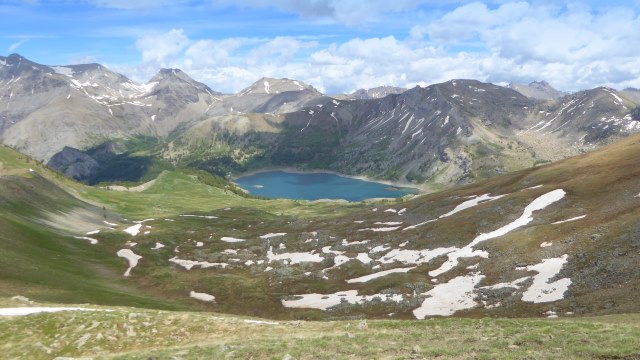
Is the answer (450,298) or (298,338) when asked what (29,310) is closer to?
(298,338)

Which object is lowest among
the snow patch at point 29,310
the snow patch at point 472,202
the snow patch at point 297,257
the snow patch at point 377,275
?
the snow patch at point 297,257

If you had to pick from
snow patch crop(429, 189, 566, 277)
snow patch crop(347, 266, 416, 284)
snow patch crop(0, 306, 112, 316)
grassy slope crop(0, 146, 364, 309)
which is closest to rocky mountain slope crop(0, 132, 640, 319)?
snow patch crop(429, 189, 566, 277)

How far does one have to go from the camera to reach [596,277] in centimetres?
5531

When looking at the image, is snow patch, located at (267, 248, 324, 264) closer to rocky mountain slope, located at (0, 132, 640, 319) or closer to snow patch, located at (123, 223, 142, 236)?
rocky mountain slope, located at (0, 132, 640, 319)

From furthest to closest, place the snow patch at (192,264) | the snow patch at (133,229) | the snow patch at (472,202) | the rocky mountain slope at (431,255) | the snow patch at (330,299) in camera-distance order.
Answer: the snow patch at (133,229)
the snow patch at (192,264)
the snow patch at (472,202)
the snow patch at (330,299)
the rocky mountain slope at (431,255)

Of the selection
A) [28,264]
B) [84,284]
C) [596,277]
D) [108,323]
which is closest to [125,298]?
[84,284]

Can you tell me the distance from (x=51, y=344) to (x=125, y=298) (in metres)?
31.9

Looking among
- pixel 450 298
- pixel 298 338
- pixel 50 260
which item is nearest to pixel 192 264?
pixel 50 260

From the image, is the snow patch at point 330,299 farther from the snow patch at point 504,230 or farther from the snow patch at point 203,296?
the snow patch at point 203,296

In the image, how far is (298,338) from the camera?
34.1m

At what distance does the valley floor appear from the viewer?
26359mm

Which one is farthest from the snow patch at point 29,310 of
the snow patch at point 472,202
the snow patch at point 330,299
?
the snow patch at point 472,202

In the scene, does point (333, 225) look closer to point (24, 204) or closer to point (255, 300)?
point (255, 300)

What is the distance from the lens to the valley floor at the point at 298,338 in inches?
1038
